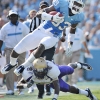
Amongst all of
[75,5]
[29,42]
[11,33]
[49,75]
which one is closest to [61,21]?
[75,5]

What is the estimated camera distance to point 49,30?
356 inches

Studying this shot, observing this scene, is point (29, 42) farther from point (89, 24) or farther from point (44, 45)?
point (89, 24)

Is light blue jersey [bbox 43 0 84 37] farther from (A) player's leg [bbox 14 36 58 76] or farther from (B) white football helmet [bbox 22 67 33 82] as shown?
(B) white football helmet [bbox 22 67 33 82]

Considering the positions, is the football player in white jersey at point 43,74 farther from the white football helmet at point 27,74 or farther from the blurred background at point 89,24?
the blurred background at point 89,24

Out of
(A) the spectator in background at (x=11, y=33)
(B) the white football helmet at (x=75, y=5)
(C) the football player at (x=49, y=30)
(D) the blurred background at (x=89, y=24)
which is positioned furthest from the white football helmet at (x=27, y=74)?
(D) the blurred background at (x=89, y=24)

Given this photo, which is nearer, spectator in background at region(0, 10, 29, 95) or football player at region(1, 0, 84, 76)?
football player at region(1, 0, 84, 76)

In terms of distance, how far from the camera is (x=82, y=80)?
641 inches

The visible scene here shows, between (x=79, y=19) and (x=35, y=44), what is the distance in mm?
1005

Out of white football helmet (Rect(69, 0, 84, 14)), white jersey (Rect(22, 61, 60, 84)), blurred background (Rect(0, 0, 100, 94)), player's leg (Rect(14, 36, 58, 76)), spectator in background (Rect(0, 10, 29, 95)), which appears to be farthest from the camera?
blurred background (Rect(0, 0, 100, 94))

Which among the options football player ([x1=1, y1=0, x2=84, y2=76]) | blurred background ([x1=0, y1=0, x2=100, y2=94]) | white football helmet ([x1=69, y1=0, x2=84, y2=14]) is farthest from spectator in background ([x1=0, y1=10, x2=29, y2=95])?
blurred background ([x1=0, y1=0, x2=100, y2=94])

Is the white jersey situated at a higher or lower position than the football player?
lower

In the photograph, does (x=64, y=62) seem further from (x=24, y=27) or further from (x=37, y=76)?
(x=37, y=76)

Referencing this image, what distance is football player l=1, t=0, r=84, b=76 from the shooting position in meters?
8.76

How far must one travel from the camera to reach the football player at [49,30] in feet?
28.7
